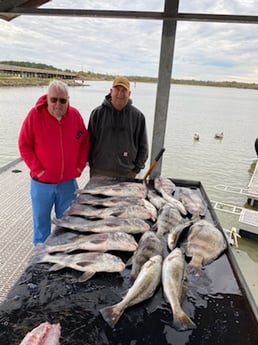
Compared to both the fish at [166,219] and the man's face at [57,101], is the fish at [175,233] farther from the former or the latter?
the man's face at [57,101]

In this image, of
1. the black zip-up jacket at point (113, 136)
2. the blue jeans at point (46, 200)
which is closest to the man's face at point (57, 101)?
the black zip-up jacket at point (113, 136)

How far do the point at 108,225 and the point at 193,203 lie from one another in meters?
0.77

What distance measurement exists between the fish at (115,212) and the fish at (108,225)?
9cm

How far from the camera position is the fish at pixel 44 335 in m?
0.94

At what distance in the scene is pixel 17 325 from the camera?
1033 mm

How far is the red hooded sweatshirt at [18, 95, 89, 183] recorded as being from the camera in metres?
2.44

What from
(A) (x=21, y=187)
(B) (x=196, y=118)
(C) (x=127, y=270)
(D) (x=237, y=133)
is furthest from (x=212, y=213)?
(B) (x=196, y=118)

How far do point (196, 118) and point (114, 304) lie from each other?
887 inches

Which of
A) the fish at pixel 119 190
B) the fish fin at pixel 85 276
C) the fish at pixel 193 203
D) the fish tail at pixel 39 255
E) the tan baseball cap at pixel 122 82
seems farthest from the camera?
the tan baseball cap at pixel 122 82

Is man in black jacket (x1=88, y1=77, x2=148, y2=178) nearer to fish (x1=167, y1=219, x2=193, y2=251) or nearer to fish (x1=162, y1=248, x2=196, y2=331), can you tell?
fish (x1=167, y1=219, x2=193, y2=251)

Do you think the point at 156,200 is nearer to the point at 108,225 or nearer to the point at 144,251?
the point at 108,225

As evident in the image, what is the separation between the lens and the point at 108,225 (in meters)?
1.73

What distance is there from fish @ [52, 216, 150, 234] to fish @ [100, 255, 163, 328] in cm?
31

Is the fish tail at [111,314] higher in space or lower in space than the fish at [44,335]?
lower
